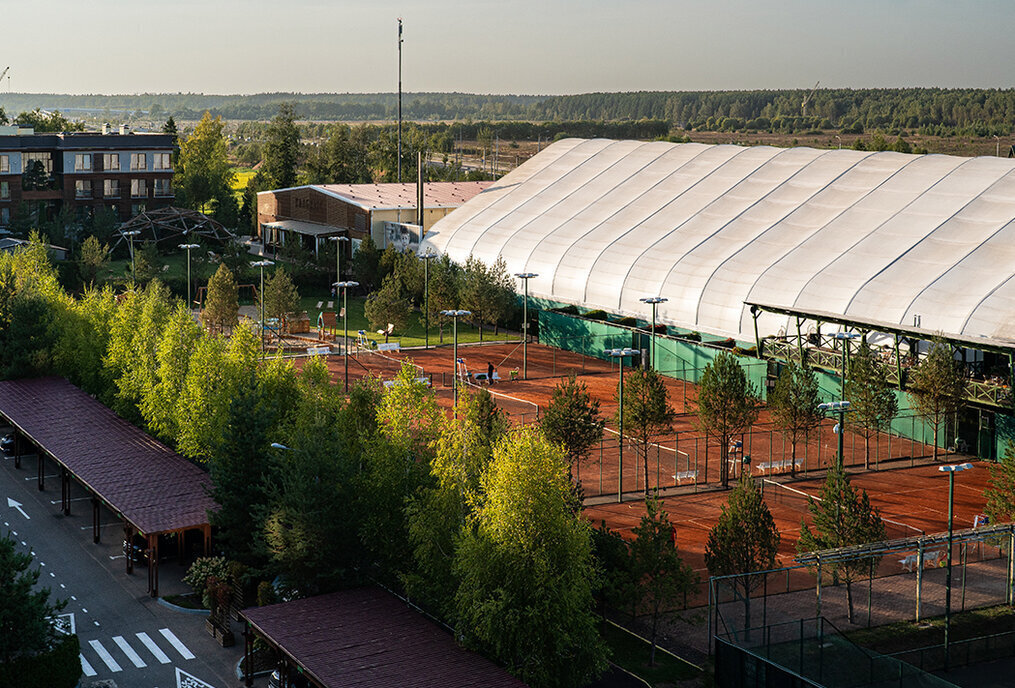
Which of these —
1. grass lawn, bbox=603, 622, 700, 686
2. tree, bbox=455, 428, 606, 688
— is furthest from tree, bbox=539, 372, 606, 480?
tree, bbox=455, 428, 606, 688

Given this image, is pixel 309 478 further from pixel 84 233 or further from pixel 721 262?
pixel 84 233

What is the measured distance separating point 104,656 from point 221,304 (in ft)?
169

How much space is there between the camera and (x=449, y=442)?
36969 millimetres

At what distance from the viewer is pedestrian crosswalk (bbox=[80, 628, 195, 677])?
122 feet

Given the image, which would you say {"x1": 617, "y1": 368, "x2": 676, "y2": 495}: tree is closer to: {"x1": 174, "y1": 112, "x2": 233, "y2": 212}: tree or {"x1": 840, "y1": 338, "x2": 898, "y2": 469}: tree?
{"x1": 840, "y1": 338, "x2": 898, "y2": 469}: tree

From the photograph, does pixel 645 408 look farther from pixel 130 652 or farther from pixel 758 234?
pixel 758 234

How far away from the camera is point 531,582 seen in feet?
106

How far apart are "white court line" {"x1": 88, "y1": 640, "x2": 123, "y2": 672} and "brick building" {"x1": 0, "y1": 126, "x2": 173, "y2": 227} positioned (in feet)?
314

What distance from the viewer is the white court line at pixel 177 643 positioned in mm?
38062

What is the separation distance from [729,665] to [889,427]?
26.6 metres

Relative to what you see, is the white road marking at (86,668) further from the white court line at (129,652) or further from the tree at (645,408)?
the tree at (645,408)

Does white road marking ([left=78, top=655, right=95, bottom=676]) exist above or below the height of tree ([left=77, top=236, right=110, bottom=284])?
below

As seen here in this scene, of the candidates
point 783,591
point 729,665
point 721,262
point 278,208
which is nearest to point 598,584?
point 729,665

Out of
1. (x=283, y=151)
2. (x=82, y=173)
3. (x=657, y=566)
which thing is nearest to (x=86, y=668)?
(x=657, y=566)
